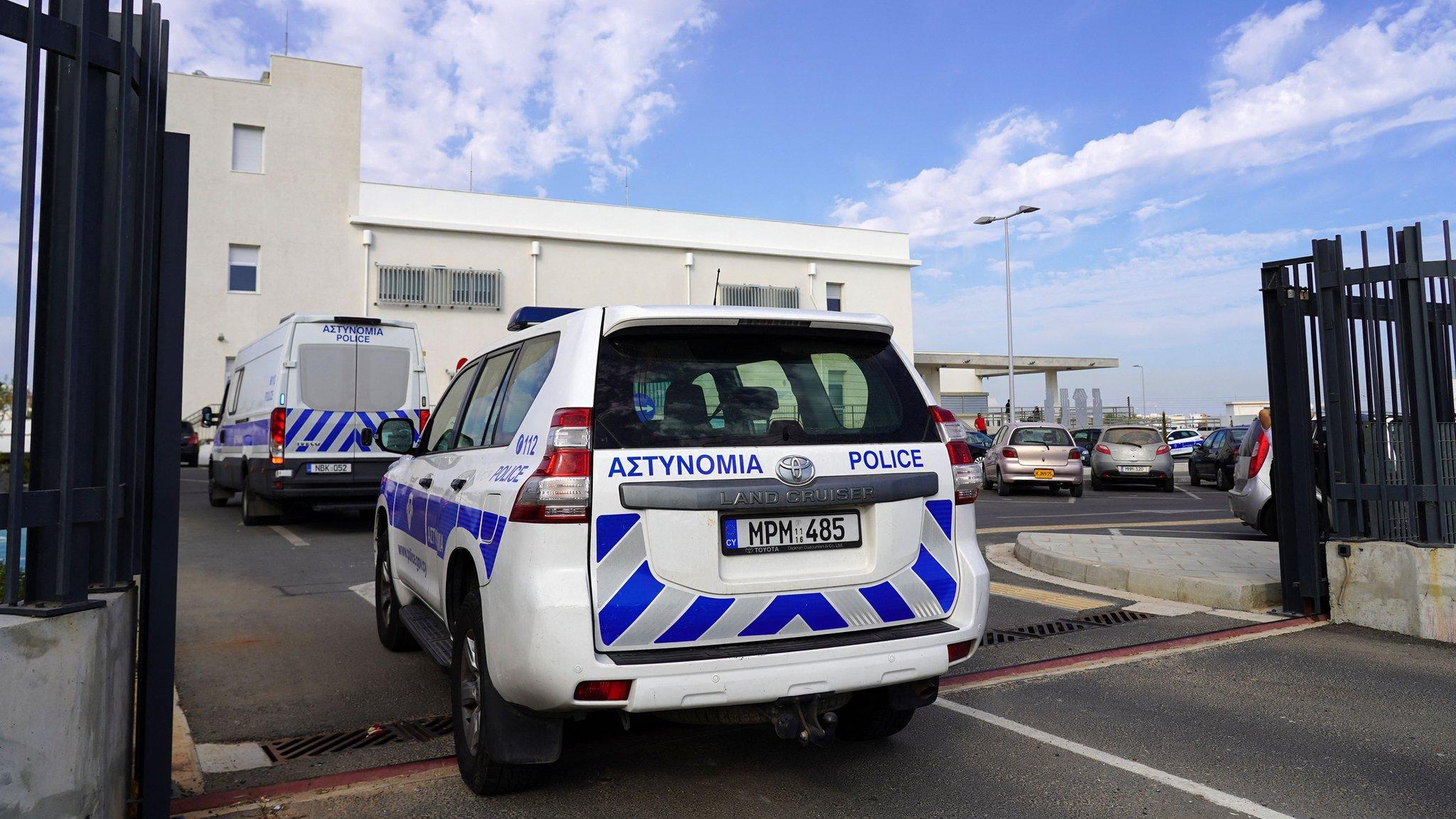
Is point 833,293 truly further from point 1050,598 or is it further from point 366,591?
point 366,591

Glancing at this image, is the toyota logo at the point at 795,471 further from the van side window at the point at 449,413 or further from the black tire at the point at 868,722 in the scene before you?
the van side window at the point at 449,413

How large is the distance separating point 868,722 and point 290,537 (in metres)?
9.29

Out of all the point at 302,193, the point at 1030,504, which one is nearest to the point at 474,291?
the point at 302,193

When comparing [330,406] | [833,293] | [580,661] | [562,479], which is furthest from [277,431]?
[833,293]

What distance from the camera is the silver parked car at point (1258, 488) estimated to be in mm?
10320

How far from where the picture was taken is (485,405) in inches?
174

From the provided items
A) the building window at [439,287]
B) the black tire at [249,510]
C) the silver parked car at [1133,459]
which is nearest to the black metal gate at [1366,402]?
the black tire at [249,510]

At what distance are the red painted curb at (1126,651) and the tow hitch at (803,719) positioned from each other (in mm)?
1881

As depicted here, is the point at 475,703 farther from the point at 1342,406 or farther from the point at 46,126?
the point at 1342,406

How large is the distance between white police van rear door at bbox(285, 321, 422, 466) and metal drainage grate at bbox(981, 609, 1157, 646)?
26.1 feet

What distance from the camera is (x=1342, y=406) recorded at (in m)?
6.34

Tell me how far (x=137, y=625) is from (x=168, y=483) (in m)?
0.48

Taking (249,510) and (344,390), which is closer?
(344,390)

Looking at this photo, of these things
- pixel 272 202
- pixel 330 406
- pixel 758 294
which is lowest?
pixel 330 406
